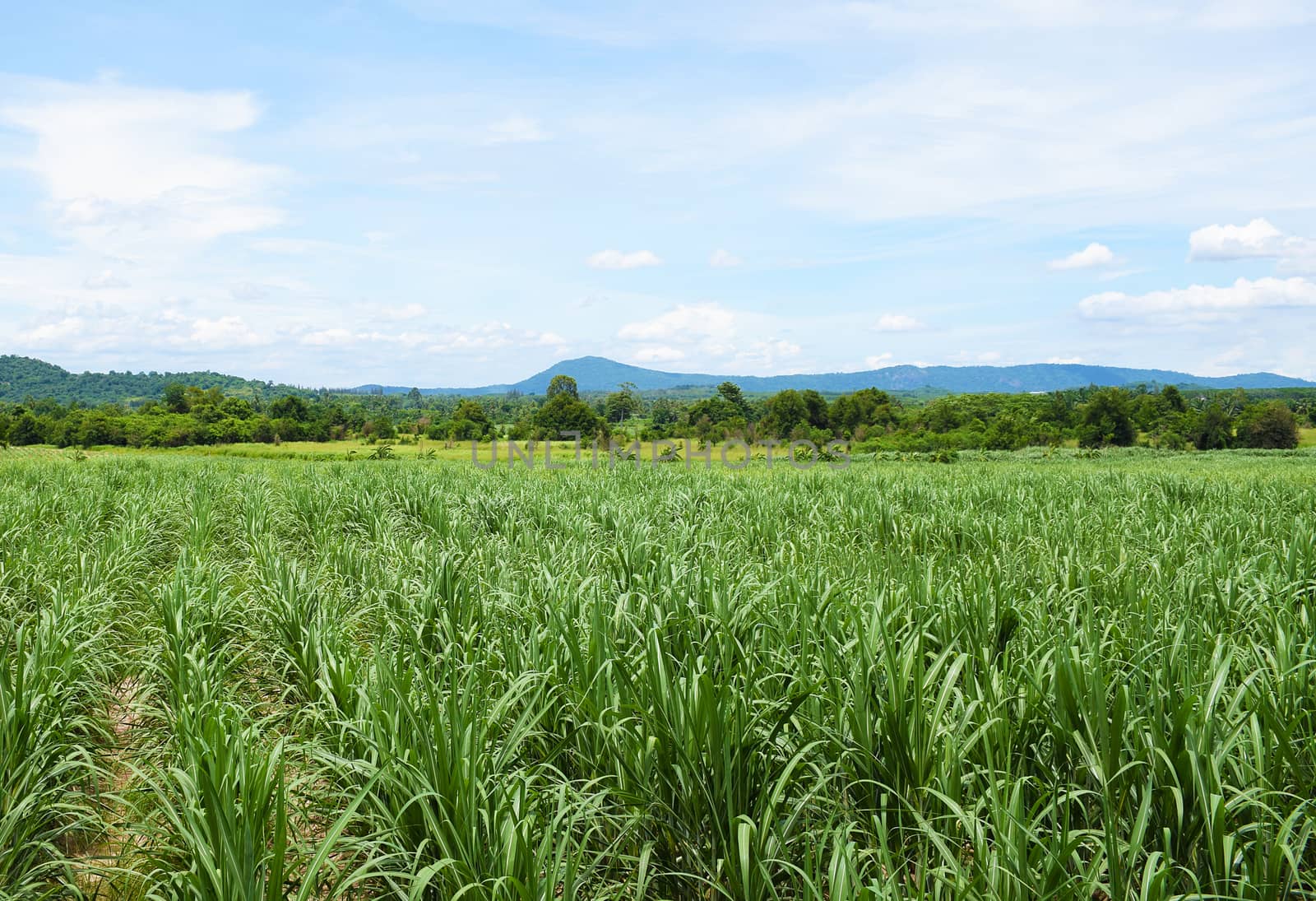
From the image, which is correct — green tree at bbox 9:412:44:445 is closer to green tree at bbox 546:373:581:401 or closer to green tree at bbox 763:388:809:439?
green tree at bbox 546:373:581:401

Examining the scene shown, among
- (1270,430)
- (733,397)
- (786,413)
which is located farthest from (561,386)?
(1270,430)

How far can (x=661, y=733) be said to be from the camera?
2.39 m

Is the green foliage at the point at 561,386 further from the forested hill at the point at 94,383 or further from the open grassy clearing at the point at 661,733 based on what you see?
the forested hill at the point at 94,383

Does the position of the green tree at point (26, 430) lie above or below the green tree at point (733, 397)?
below

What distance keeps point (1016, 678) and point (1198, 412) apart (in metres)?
88.1

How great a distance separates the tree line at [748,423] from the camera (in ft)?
186

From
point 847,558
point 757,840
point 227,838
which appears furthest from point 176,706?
point 847,558

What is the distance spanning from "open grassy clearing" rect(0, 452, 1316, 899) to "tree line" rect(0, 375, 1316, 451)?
4637cm

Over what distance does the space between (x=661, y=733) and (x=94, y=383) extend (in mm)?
208810

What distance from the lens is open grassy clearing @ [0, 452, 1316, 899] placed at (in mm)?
2029

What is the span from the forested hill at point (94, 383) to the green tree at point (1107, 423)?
140576 mm

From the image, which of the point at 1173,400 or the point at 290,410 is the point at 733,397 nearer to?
the point at 290,410

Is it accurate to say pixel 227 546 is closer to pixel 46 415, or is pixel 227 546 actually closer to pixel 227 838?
pixel 227 838

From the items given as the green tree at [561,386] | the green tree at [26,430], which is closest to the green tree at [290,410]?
the green tree at [26,430]
